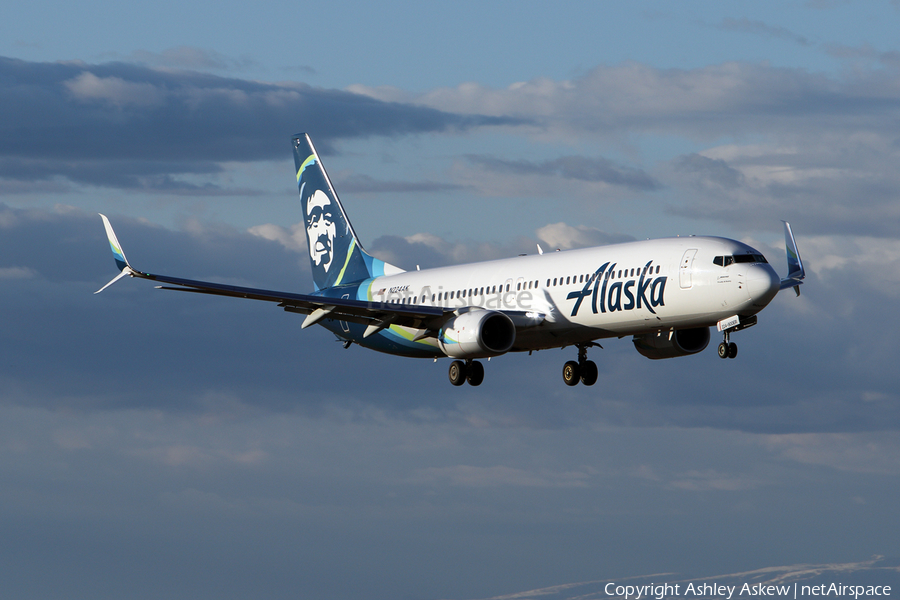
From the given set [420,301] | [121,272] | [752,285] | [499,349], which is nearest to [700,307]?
[752,285]

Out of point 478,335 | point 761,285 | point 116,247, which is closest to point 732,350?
point 761,285

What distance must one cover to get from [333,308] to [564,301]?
11.0m

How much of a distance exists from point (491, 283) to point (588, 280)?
680 centimetres

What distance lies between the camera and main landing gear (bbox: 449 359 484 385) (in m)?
64.7

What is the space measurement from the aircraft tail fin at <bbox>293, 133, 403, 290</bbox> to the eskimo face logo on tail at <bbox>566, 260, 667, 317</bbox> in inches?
780

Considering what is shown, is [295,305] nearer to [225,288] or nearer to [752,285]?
[225,288]

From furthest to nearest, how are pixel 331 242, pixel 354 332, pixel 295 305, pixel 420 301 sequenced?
1. pixel 331 242
2. pixel 354 332
3. pixel 420 301
4. pixel 295 305

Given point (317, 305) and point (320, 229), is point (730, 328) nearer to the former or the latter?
point (317, 305)

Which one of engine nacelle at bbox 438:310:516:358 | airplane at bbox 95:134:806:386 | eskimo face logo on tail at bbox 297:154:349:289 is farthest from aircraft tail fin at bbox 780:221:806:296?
eskimo face logo on tail at bbox 297:154:349:289

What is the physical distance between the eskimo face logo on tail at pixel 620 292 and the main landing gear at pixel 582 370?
7.14 metres

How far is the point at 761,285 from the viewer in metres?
53.5

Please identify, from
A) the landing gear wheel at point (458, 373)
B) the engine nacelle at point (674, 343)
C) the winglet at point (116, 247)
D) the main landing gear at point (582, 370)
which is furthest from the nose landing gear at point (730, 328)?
the winglet at point (116, 247)

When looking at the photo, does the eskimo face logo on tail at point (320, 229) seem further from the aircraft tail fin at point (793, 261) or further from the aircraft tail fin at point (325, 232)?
the aircraft tail fin at point (793, 261)

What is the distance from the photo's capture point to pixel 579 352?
65.6 meters
